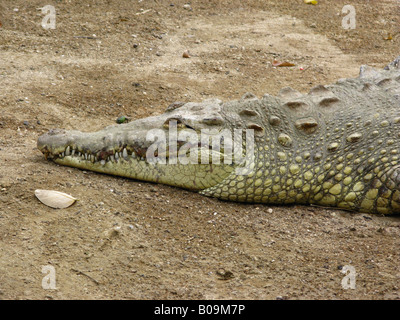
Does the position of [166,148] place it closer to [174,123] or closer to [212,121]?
[174,123]

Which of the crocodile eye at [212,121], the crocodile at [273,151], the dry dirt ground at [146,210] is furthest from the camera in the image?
the crocodile eye at [212,121]

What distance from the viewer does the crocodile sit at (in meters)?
4.25

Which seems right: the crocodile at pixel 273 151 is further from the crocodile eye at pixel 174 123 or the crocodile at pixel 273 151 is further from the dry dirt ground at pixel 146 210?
the dry dirt ground at pixel 146 210

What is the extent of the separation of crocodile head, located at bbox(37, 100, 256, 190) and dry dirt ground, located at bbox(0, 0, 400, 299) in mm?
121

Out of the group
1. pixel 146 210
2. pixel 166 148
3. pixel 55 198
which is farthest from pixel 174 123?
pixel 55 198

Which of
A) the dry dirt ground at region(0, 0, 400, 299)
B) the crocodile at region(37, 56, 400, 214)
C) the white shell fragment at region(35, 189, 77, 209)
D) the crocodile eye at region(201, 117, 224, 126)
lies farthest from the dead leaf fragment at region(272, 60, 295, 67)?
the white shell fragment at region(35, 189, 77, 209)

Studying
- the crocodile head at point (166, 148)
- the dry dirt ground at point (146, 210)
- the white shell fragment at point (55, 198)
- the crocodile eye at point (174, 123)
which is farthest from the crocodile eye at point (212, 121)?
→ the white shell fragment at point (55, 198)

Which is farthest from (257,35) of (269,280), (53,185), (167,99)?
(269,280)

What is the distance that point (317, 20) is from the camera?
9383 mm

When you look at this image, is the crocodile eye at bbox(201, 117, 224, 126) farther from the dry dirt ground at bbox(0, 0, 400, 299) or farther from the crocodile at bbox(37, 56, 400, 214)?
the dry dirt ground at bbox(0, 0, 400, 299)

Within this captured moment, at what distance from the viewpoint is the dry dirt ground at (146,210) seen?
3320mm

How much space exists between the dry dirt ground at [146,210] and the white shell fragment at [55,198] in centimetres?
5
